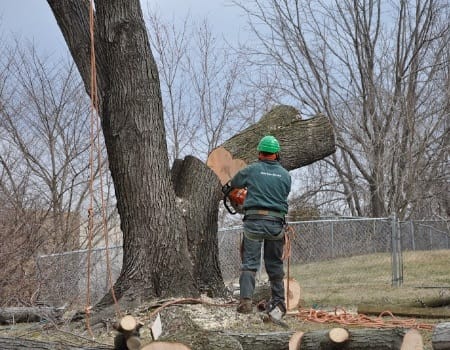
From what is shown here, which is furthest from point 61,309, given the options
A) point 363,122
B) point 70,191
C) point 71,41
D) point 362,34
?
point 362,34

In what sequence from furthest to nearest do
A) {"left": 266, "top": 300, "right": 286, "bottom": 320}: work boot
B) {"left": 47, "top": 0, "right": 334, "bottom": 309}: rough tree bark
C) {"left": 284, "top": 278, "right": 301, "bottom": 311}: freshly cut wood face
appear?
1. {"left": 284, "top": 278, "right": 301, "bottom": 311}: freshly cut wood face
2. {"left": 47, "top": 0, "right": 334, "bottom": 309}: rough tree bark
3. {"left": 266, "top": 300, "right": 286, "bottom": 320}: work boot

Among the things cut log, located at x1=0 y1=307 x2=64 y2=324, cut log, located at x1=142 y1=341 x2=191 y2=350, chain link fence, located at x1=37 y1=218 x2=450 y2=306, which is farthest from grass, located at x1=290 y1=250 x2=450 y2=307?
cut log, located at x1=142 y1=341 x2=191 y2=350

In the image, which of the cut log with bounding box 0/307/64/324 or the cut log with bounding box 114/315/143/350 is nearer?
the cut log with bounding box 114/315/143/350

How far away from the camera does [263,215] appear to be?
694cm

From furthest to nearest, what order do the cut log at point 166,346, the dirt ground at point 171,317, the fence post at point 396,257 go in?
the fence post at point 396,257
the dirt ground at point 171,317
the cut log at point 166,346

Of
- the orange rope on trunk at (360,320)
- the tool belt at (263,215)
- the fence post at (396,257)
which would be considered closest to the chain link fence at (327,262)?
the fence post at (396,257)

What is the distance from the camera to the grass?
10.6 meters

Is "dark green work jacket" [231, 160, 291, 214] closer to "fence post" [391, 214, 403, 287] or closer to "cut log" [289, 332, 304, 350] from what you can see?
"cut log" [289, 332, 304, 350]

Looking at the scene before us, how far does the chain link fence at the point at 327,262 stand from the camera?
38.0 ft

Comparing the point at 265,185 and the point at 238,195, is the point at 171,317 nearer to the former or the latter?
the point at 265,185

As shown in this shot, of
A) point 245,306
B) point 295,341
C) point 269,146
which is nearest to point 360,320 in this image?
point 245,306

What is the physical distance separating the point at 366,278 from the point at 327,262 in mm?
1551

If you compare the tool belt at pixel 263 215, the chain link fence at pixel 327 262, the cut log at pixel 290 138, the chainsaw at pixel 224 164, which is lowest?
the chain link fence at pixel 327 262

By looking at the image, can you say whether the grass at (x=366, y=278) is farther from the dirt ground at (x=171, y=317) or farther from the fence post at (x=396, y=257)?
the dirt ground at (x=171, y=317)
